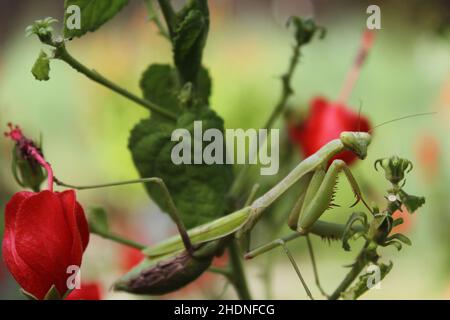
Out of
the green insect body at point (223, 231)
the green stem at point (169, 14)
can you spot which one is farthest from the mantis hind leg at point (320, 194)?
the green stem at point (169, 14)

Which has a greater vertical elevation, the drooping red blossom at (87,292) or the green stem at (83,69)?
the green stem at (83,69)

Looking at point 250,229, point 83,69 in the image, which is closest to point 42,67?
point 83,69

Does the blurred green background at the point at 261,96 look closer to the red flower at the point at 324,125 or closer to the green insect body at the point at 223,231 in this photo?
the red flower at the point at 324,125

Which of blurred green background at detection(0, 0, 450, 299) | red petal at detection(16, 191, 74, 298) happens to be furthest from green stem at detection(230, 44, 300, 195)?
blurred green background at detection(0, 0, 450, 299)

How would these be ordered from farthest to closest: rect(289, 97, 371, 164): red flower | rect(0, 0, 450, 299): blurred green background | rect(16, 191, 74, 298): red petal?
rect(0, 0, 450, 299): blurred green background → rect(289, 97, 371, 164): red flower → rect(16, 191, 74, 298): red petal

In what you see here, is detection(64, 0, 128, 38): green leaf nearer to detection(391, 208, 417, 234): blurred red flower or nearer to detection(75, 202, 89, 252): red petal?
detection(75, 202, 89, 252): red petal
